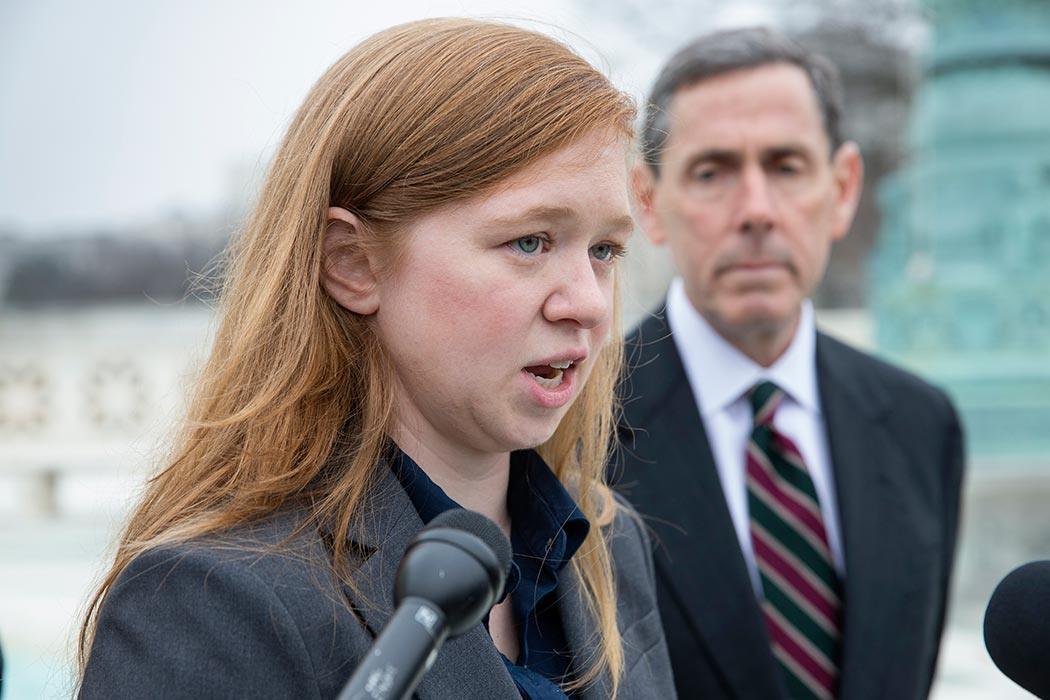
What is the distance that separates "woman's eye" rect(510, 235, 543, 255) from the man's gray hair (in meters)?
1.41

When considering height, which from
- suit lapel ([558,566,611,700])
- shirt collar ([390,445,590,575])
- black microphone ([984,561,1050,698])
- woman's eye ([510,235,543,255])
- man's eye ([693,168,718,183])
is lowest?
suit lapel ([558,566,611,700])

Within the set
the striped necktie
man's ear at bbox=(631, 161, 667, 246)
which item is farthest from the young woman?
man's ear at bbox=(631, 161, 667, 246)

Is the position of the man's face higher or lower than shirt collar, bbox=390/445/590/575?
higher

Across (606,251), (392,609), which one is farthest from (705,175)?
(392,609)

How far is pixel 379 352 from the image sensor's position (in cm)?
188

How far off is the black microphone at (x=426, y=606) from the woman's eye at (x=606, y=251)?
0.64 m

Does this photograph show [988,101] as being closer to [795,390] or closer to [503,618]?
[795,390]

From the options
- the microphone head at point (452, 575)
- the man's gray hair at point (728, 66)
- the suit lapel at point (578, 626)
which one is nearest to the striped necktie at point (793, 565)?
the man's gray hair at point (728, 66)

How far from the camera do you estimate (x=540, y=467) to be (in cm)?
210

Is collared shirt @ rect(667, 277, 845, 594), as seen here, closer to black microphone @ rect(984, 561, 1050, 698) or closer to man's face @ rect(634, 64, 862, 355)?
man's face @ rect(634, 64, 862, 355)

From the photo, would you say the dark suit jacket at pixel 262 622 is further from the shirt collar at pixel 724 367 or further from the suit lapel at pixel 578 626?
the shirt collar at pixel 724 367

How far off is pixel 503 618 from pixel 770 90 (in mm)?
1668

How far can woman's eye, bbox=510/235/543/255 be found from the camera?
176 centimetres

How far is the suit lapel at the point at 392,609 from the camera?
1730mm
